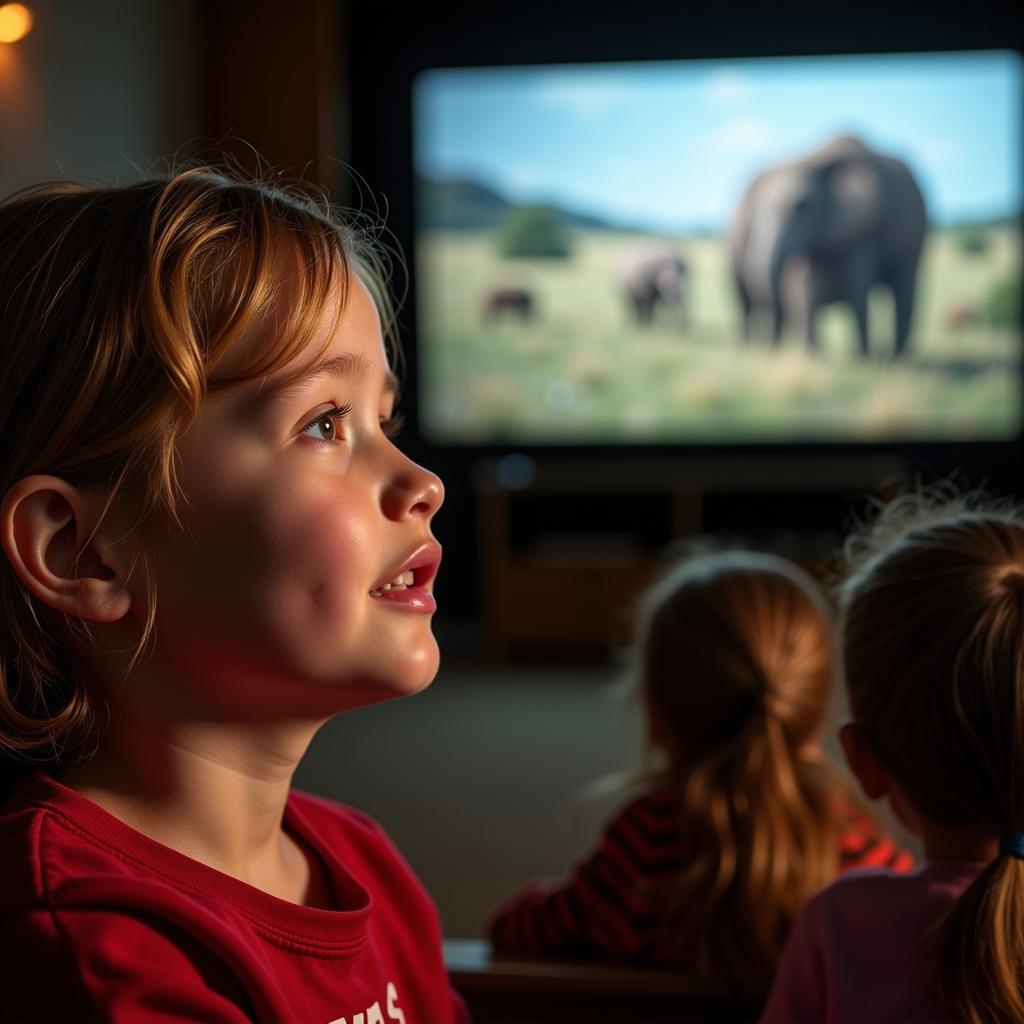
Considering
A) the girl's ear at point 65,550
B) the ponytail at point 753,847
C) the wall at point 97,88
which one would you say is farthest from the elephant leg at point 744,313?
the girl's ear at point 65,550

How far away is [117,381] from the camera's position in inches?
29.1

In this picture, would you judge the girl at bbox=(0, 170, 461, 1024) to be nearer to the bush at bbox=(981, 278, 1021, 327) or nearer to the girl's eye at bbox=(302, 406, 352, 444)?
the girl's eye at bbox=(302, 406, 352, 444)

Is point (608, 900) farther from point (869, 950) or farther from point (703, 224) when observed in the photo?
point (703, 224)

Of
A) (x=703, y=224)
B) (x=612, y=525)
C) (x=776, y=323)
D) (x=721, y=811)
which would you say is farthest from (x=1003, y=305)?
(x=721, y=811)

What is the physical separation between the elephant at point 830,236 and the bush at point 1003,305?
372mm

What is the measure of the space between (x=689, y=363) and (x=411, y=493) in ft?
18.2

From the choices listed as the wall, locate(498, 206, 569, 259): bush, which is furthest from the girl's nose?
locate(498, 206, 569, 259): bush

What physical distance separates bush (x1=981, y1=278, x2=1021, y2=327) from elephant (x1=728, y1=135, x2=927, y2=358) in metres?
0.37

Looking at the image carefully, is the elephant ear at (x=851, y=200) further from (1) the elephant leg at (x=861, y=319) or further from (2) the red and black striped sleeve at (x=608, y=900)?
(2) the red and black striped sleeve at (x=608, y=900)

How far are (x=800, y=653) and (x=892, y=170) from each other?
5.06 metres

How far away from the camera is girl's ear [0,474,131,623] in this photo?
2.43 ft

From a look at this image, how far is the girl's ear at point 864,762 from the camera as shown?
104 cm

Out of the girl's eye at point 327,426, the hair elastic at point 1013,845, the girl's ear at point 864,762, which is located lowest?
the hair elastic at point 1013,845

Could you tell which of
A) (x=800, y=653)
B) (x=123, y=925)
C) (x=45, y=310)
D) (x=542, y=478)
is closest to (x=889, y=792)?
(x=800, y=653)
